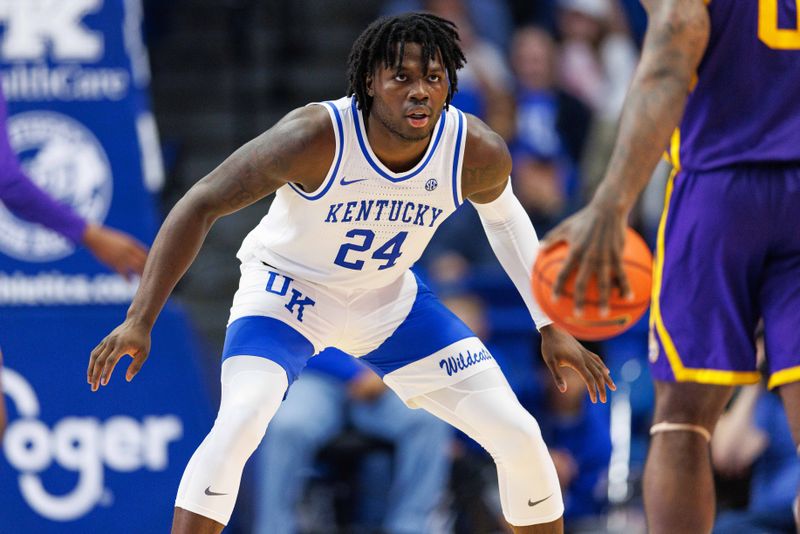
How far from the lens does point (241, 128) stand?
9.79 m

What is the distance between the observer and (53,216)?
586 cm

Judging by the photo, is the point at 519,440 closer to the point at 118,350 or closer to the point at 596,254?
the point at 118,350

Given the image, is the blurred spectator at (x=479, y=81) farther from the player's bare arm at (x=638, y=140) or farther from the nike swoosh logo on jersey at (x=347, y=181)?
the player's bare arm at (x=638, y=140)

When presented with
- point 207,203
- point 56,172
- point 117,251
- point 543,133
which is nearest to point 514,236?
point 207,203

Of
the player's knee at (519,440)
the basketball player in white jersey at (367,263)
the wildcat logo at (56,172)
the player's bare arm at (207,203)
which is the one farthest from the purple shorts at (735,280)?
the wildcat logo at (56,172)

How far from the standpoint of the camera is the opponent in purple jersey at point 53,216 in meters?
5.74

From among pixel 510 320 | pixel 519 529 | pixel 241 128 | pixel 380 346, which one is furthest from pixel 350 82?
pixel 241 128

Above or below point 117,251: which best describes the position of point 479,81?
above

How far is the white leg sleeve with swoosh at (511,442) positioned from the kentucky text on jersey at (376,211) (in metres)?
0.65

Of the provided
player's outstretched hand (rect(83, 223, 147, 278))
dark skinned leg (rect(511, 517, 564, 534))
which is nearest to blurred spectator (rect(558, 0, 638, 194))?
player's outstretched hand (rect(83, 223, 147, 278))

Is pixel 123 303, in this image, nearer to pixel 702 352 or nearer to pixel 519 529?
pixel 519 529

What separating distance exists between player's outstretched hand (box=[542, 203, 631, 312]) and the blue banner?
3933 mm

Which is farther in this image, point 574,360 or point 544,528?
point 574,360

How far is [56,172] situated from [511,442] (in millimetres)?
3332
